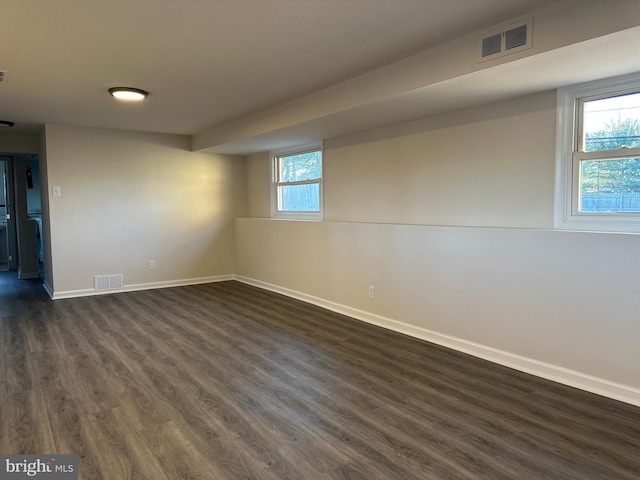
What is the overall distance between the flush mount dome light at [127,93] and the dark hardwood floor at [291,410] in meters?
2.22

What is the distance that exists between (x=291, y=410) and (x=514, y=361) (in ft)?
5.77

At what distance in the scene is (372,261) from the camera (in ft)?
14.2

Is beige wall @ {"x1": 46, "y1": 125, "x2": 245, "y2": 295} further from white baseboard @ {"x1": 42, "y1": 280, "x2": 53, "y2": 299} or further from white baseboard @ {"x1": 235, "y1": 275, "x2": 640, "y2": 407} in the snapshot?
white baseboard @ {"x1": 235, "y1": 275, "x2": 640, "y2": 407}

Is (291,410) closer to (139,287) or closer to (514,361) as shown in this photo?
(514,361)

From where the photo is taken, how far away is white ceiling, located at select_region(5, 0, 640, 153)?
2.30 metres

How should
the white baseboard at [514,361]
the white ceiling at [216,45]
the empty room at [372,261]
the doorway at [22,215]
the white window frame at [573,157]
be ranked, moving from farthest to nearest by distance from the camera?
the doorway at [22,215] → the white window frame at [573,157] → the white baseboard at [514,361] → the white ceiling at [216,45] → the empty room at [372,261]

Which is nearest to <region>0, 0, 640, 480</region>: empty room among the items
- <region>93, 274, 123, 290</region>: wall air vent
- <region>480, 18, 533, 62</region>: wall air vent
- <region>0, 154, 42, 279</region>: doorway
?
<region>480, 18, 533, 62</region>: wall air vent

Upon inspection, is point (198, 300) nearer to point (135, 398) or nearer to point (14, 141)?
point (135, 398)

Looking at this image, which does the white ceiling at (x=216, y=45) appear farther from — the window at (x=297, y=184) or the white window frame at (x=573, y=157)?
the window at (x=297, y=184)

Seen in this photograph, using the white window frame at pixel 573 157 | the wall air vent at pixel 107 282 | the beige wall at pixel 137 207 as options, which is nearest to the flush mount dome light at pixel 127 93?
the beige wall at pixel 137 207

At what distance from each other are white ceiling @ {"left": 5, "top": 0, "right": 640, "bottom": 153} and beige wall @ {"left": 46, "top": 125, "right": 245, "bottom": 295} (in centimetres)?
128

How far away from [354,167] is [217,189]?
2809 millimetres

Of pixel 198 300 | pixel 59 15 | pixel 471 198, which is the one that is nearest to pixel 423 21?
pixel 471 198

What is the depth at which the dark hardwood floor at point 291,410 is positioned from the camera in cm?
198
